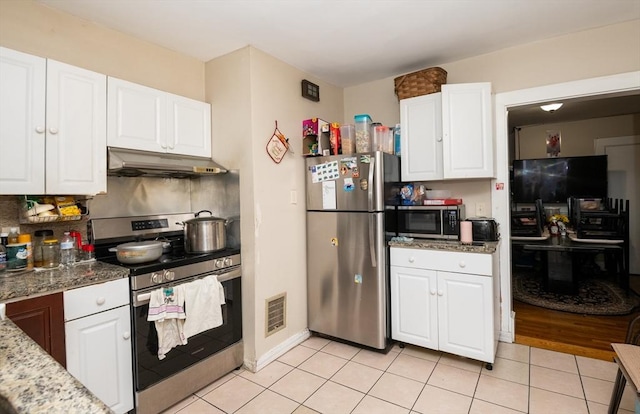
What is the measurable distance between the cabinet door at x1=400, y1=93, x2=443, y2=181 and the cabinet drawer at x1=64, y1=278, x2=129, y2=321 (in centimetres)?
229

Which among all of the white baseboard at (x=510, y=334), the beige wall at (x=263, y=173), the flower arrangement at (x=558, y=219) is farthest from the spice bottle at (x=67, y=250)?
the flower arrangement at (x=558, y=219)

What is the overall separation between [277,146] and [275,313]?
139cm

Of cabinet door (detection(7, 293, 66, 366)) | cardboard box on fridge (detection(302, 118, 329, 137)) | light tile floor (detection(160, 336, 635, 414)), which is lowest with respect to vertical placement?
light tile floor (detection(160, 336, 635, 414))

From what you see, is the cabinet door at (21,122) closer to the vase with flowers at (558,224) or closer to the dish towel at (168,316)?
the dish towel at (168,316)

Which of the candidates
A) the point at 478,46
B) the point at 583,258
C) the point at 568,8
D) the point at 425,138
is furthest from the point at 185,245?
the point at 583,258

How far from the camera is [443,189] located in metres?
3.04

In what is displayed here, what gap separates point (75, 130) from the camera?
6.30 feet

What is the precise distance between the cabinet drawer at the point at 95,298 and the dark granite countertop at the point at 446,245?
195cm

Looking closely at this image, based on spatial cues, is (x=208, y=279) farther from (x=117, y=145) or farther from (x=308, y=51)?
(x=308, y=51)

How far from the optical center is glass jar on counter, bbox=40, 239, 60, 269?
196cm

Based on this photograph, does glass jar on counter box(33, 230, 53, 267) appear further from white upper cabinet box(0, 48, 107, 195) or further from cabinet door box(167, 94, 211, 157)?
cabinet door box(167, 94, 211, 157)

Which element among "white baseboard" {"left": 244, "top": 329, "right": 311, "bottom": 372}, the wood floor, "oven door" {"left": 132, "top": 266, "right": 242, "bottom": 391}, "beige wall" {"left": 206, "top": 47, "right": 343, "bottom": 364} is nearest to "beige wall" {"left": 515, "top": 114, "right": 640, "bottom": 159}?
the wood floor

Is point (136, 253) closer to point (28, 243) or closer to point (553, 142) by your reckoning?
point (28, 243)

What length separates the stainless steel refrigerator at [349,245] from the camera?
263 centimetres
